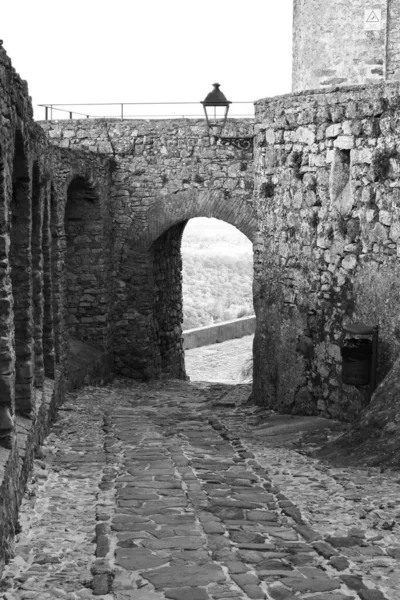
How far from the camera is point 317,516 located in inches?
270

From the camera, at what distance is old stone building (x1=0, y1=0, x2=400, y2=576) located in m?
8.42

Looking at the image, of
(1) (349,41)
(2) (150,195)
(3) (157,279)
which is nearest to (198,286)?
(1) (349,41)

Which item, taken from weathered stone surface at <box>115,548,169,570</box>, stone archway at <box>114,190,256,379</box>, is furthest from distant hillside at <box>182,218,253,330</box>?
weathered stone surface at <box>115,548,169,570</box>

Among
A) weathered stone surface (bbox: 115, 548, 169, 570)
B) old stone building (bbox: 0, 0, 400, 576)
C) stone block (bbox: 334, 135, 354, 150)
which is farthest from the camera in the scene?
stone block (bbox: 334, 135, 354, 150)

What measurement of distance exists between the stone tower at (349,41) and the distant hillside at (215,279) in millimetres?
14066

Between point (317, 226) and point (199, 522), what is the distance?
487 centimetres

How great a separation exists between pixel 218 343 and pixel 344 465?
1622cm

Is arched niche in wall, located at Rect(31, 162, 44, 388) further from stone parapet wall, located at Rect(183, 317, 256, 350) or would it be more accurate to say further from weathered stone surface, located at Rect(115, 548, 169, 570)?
stone parapet wall, located at Rect(183, 317, 256, 350)

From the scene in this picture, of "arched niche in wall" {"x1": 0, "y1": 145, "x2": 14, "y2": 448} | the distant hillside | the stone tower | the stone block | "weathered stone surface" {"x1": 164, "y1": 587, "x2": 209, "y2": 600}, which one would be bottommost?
the distant hillside

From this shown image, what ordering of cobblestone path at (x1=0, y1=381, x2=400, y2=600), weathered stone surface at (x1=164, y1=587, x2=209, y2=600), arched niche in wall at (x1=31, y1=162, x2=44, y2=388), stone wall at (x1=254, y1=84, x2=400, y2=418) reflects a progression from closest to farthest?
weathered stone surface at (x1=164, y1=587, x2=209, y2=600), cobblestone path at (x1=0, y1=381, x2=400, y2=600), arched niche in wall at (x1=31, y1=162, x2=44, y2=388), stone wall at (x1=254, y1=84, x2=400, y2=418)

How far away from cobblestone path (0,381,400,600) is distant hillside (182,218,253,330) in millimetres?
22910

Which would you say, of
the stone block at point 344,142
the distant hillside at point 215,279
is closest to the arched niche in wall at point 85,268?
the stone block at point 344,142

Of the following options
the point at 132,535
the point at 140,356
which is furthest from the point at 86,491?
the point at 140,356

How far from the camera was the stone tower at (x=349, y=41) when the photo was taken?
A: 61.6 ft
